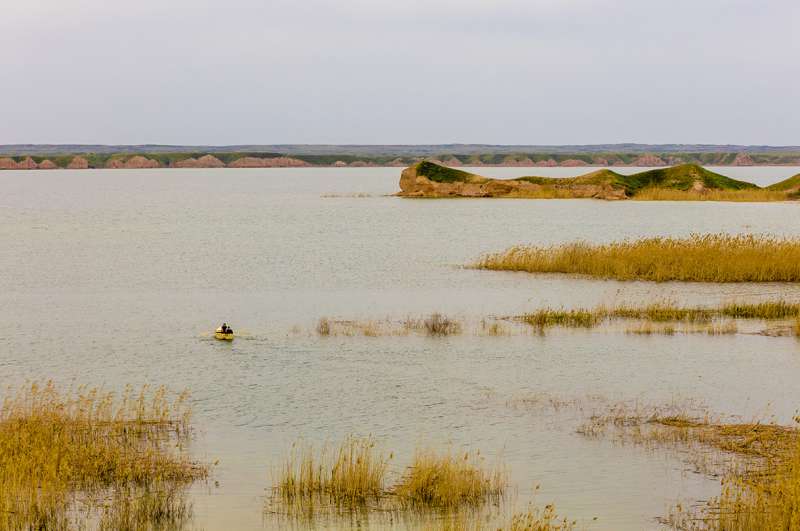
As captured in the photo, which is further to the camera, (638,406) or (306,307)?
(306,307)

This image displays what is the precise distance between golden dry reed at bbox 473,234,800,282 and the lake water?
1.27 metres

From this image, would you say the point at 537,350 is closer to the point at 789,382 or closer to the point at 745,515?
the point at 789,382

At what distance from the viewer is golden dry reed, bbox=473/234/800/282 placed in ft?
127

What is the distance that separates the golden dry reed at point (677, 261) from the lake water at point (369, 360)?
1274 mm

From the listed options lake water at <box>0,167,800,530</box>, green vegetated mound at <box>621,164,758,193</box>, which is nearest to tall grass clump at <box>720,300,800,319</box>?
lake water at <box>0,167,800,530</box>

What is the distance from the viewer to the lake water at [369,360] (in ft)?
52.3

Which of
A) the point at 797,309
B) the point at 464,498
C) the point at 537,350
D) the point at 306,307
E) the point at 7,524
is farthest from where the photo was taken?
the point at 306,307

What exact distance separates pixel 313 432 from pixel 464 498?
16.3ft

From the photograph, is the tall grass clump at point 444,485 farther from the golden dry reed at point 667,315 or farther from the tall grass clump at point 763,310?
the tall grass clump at point 763,310

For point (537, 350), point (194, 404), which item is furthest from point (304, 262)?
point (194, 404)

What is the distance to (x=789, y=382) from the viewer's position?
22.1 m

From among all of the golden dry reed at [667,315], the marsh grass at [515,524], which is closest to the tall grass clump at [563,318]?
the golden dry reed at [667,315]

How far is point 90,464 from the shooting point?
15.0 metres

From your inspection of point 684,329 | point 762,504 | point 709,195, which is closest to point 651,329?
point 684,329
